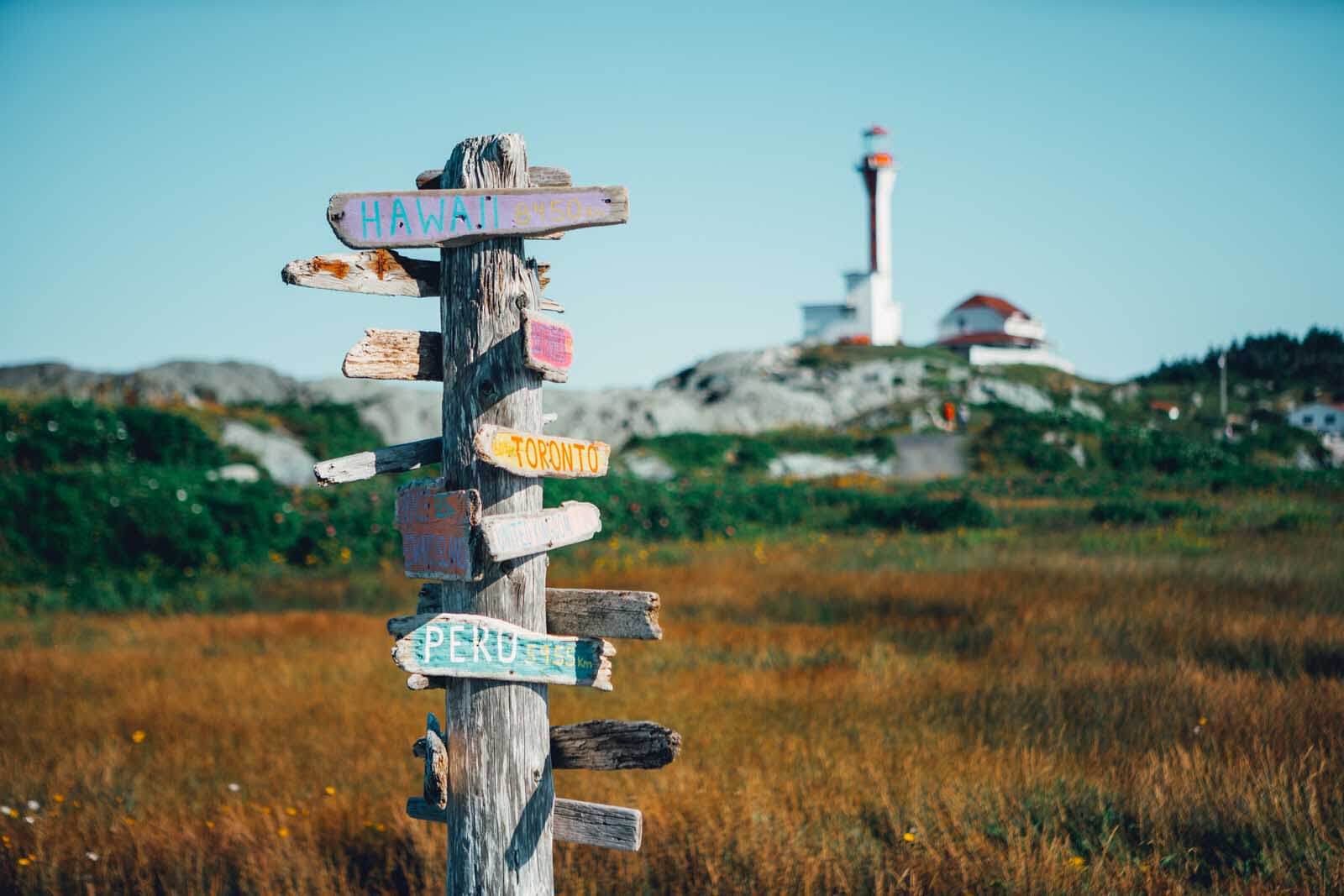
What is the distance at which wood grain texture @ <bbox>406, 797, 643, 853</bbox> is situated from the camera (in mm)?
3736

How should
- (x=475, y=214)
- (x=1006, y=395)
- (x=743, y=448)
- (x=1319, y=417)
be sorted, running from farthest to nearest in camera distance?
1. (x=1319, y=417)
2. (x=1006, y=395)
3. (x=743, y=448)
4. (x=475, y=214)

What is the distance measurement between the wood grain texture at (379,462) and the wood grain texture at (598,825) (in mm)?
1291

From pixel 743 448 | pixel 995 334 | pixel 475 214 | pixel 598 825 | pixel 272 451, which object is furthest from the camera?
pixel 995 334

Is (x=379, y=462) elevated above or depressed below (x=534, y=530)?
above

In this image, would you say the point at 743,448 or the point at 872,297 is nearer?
the point at 743,448

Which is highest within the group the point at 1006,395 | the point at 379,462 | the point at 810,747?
the point at 1006,395

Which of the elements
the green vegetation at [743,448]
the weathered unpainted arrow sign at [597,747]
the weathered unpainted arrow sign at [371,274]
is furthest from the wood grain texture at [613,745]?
the green vegetation at [743,448]

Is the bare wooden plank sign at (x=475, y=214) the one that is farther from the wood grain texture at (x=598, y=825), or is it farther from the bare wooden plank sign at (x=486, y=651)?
the wood grain texture at (x=598, y=825)

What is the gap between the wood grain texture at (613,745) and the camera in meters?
3.76

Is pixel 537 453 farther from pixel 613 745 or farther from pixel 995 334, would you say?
pixel 995 334

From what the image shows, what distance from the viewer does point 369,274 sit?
3727 mm

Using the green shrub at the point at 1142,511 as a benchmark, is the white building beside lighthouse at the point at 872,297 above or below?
above

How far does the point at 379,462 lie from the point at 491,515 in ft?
1.80

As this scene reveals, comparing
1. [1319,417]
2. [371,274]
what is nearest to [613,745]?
[371,274]
